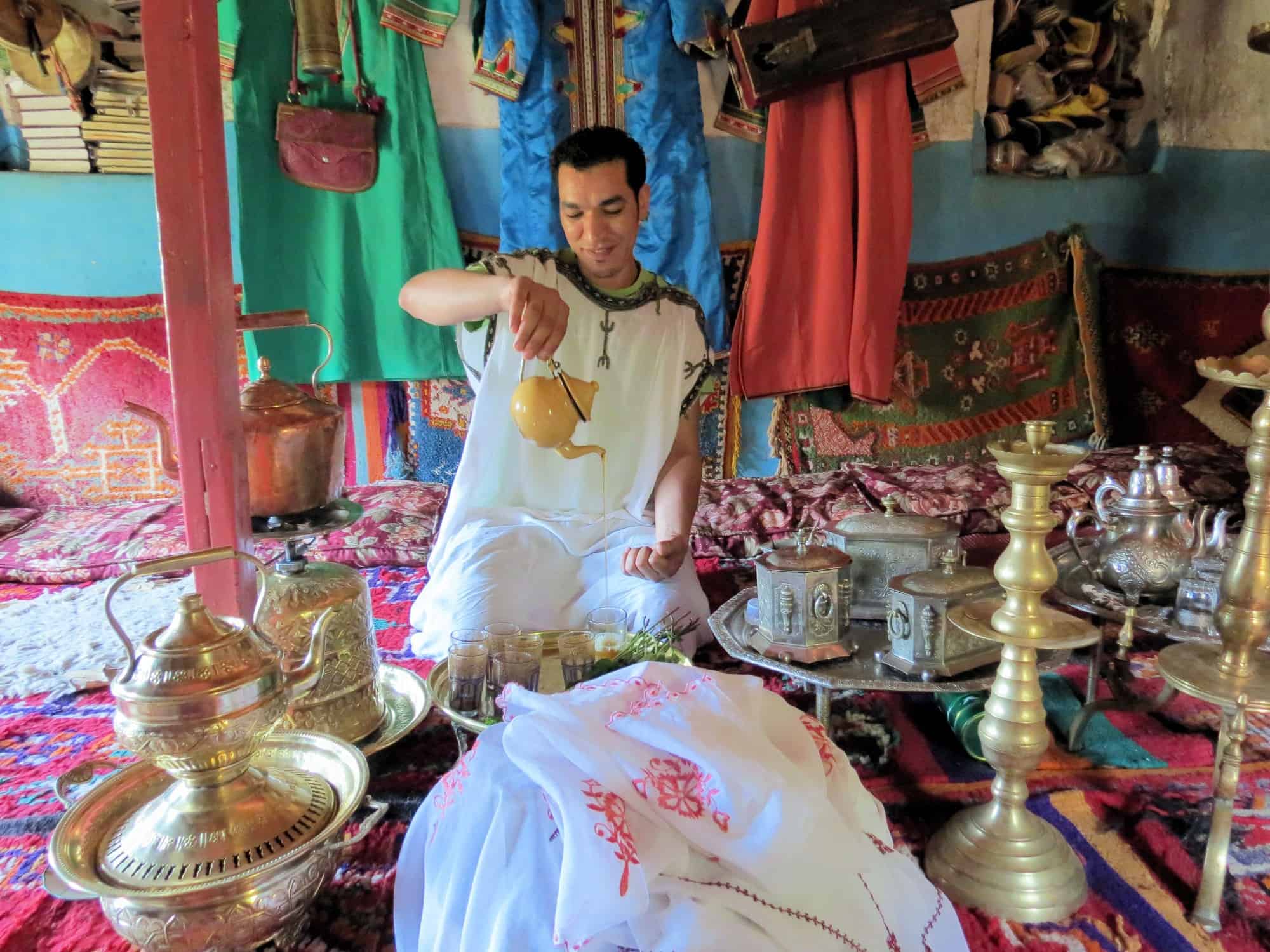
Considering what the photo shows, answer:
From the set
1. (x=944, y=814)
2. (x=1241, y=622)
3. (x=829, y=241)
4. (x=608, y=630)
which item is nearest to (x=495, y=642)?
(x=608, y=630)

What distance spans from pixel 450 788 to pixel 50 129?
2.66 meters

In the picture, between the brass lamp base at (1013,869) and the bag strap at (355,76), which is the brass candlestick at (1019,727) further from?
the bag strap at (355,76)

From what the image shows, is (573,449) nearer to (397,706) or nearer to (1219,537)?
(397,706)

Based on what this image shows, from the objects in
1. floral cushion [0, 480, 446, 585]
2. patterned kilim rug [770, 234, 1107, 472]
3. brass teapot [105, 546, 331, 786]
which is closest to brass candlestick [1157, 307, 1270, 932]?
brass teapot [105, 546, 331, 786]

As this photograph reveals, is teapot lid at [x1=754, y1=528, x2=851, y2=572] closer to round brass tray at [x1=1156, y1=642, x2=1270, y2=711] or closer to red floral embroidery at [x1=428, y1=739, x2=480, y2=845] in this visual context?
round brass tray at [x1=1156, y1=642, x2=1270, y2=711]

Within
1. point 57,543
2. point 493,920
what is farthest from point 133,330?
point 493,920

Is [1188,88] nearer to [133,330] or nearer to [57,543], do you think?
[133,330]

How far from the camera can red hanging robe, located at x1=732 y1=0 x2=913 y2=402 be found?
2.38 m

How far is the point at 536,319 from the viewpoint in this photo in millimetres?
1261

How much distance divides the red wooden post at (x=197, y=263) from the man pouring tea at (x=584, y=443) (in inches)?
21.7

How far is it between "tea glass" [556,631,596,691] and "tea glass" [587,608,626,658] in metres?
0.02

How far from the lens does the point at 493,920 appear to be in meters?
0.74

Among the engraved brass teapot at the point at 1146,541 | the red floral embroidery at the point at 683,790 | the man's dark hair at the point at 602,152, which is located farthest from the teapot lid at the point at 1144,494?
the man's dark hair at the point at 602,152

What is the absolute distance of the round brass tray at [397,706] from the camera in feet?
3.89
